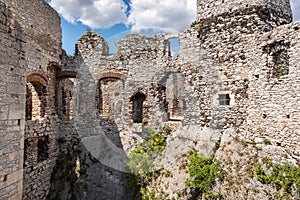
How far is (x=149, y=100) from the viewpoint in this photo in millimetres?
8969

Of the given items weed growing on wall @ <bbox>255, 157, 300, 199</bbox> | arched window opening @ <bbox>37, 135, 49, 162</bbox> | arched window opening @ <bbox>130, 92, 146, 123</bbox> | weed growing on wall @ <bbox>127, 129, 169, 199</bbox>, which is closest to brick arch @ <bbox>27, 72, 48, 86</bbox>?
arched window opening @ <bbox>37, 135, 49, 162</bbox>

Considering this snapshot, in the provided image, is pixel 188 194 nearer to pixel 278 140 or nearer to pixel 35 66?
pixel 278 140

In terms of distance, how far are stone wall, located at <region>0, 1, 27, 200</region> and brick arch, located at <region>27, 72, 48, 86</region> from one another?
10.2 feet

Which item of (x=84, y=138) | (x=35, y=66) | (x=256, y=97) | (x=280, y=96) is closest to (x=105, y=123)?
(x=84, y=138)

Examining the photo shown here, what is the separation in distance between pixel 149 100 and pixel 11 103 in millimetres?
5164

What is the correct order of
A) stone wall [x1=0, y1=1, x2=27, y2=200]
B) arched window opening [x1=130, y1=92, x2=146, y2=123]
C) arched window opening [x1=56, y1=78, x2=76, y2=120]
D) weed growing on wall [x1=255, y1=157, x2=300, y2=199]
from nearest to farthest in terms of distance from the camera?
stone wall [x1=0, y1=1, x2=27, y2=200], weed growing on wall [x1=255, y1=157, x2=300, y2=199], arched window opening [x1=130, y1=92, x2=146, y2=123], arched window opening [x1=56, y1=78, x2=76, y2=120]

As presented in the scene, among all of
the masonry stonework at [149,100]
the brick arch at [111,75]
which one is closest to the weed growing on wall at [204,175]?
the masonry stonework at [149,100]

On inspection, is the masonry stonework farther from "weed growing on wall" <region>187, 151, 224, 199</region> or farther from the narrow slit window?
"weed growing on wall" <region>187, 151, 224, 199</region>

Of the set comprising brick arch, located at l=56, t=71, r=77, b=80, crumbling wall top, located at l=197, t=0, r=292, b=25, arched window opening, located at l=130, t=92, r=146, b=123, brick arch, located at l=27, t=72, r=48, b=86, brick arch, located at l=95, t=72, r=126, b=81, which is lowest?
arched window opening, located at l=130, t=92, r=146, b=123

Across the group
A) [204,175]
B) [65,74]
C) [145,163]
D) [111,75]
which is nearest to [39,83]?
[65,74]

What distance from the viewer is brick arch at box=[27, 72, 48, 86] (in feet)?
25.8

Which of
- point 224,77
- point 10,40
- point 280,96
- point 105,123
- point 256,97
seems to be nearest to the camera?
point 10,40

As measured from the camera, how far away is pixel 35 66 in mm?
8023

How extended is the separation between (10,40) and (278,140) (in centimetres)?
726
